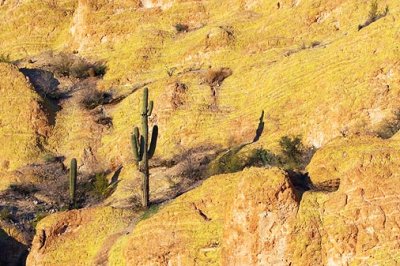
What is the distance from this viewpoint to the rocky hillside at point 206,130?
772 inches

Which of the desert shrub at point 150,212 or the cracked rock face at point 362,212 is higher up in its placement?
the desert shrub at point 150,212

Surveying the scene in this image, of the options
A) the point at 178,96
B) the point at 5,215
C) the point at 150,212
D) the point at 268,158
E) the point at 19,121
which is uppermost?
the point at 19,121

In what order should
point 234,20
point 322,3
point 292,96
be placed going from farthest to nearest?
point 234,20, point 322,3, point 292,96

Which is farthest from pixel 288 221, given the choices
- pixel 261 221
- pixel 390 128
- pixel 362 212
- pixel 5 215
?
pixel 5 215

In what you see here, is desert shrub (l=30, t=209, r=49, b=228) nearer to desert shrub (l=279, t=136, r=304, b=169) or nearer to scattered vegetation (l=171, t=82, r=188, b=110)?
scattered vegetation (l=171, t=82, r=188, b=110)

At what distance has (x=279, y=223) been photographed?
1941 cm

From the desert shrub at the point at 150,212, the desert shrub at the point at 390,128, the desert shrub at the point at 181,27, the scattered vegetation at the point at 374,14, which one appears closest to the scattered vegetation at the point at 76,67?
the desert shrub at the point at 181,27

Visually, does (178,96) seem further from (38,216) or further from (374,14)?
(374,14)

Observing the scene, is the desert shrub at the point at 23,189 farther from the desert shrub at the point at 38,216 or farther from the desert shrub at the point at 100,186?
the desert shrub at the point at 100,186

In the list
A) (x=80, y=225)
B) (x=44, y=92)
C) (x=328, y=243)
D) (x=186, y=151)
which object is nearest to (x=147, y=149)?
(x=80, y=225)

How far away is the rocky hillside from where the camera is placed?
64.3ft

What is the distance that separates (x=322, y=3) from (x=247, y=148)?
12656 mm

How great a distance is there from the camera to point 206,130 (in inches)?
1320

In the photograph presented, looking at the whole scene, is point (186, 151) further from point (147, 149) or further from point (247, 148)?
point (147, 149)
